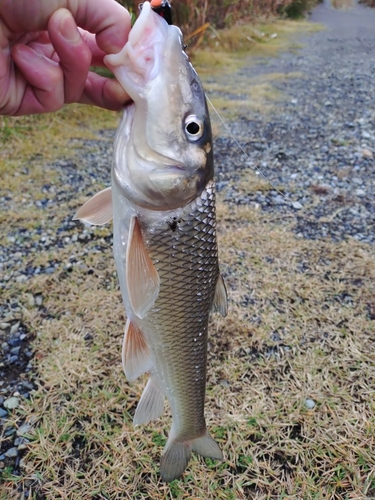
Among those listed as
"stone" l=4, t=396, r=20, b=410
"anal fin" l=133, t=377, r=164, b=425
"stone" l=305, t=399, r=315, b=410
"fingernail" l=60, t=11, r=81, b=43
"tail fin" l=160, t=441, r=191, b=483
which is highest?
"fingernail" l=60, t=11, r=81, b=43

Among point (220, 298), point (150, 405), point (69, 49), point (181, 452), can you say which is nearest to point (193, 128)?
point (69, 49)

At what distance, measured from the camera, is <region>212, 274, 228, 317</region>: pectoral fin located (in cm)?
180

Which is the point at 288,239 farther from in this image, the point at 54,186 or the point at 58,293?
the point at 54,186

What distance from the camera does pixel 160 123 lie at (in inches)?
54.5

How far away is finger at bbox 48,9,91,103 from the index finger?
0.05 metres

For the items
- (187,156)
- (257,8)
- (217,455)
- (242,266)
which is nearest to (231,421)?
(217,455)

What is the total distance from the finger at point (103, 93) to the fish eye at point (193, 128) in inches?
13.4

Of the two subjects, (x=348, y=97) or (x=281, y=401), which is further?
(x=348, y=97)

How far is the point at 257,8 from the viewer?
15914 mm

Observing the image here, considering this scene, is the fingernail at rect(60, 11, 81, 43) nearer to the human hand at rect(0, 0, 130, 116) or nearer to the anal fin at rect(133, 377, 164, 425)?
the human hand at rect(0, 0, 130, 116)

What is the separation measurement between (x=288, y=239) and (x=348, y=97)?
589 centimetres

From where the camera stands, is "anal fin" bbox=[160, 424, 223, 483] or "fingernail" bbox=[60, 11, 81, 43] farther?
"anal fin" bbox=[160, 424, 223, 483]

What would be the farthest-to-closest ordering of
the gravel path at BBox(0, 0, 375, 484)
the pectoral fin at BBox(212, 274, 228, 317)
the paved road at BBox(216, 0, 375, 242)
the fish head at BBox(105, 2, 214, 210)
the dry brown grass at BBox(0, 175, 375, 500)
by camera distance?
1. the paved road at BBox(216, 0, 375, 242)
2. the gravel path at BBox(0, 0, 375, 484)
3. the dry brown grass at BBox(0, 175, 375, 500)
4. the pectoral fin at BBox(212, 274, 228, 317)
5. the fish head at BBox(105, 2, 214, 210)

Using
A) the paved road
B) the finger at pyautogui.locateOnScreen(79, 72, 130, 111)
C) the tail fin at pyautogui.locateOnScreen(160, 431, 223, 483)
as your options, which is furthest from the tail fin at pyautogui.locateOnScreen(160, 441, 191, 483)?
the paved road
